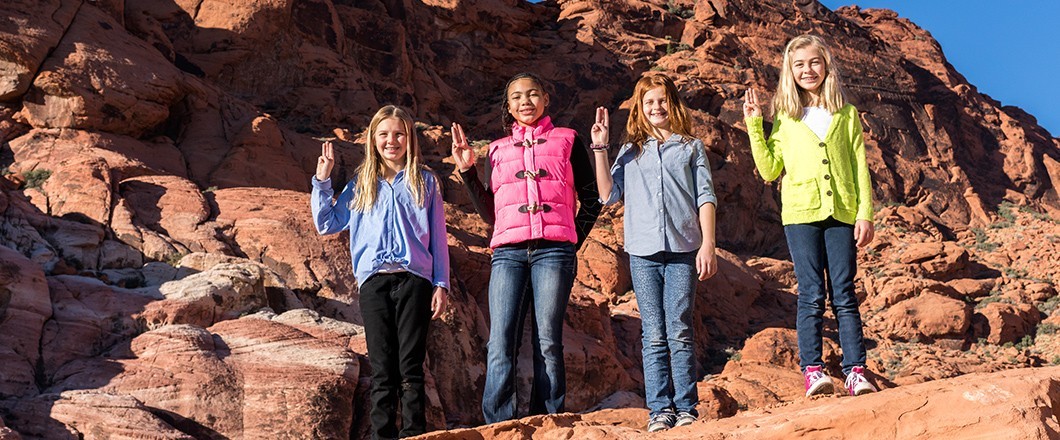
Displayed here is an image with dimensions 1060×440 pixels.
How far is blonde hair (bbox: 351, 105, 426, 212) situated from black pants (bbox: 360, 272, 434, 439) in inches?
18.8

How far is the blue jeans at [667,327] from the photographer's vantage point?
5.25 metres

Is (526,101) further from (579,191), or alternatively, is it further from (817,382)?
(817,382)

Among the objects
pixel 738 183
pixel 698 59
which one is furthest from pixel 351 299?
pixel 698 59

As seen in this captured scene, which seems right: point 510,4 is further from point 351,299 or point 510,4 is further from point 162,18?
point 351,299

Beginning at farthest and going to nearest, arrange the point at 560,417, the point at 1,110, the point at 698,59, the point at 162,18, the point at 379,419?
the point at 698,59 → the point at 162,18 → the point at 1,110 → the point at 379,419 → the point at 560,417

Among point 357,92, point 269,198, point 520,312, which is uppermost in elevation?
point 357,92

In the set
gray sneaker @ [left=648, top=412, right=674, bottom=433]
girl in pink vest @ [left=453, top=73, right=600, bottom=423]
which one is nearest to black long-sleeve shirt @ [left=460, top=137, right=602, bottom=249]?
girl in pink vest @ [left=453, top=73, right=600, bottom=423]

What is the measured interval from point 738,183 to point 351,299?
19903mm

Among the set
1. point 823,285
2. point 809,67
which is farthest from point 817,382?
point 809,67

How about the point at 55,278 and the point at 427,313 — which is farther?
the point at 55,278

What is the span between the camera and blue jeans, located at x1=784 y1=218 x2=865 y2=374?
211 inches

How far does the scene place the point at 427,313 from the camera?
18.1ft

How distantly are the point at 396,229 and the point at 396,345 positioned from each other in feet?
2.12

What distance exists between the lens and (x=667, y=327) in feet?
17.7
